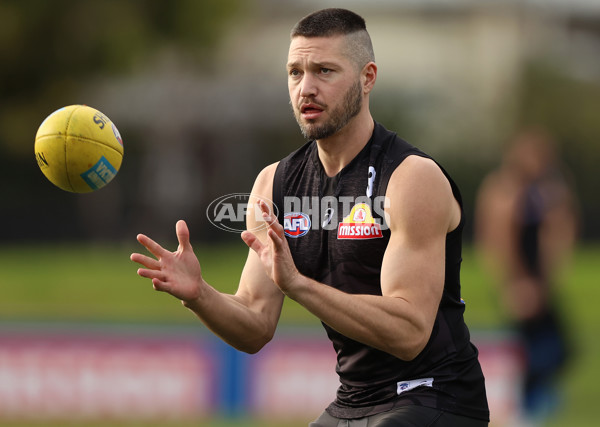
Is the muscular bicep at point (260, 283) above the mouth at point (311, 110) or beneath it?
beneath

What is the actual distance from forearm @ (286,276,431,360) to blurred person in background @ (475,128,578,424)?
22.8 ft

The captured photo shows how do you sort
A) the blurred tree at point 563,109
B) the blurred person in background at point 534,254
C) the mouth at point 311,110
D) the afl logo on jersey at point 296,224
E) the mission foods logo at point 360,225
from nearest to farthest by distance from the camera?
the mission foods logo at point 360,225
the mouth at point 311,110
the afl logo on jersey at point 296,224
the blurred person in background at point 534,254
the blurred tree at point 563,109

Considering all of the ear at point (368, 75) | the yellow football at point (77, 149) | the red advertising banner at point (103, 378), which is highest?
the ear at point (368, 75)

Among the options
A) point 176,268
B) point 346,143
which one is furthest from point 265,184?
point 176,268

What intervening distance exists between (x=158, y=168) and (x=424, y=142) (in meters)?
10.9

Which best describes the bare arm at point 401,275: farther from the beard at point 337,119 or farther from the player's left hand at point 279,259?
the beard at point 337,119

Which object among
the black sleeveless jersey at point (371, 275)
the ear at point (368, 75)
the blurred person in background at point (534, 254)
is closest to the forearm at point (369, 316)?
the black sleeveless jersey at point (371, 275)

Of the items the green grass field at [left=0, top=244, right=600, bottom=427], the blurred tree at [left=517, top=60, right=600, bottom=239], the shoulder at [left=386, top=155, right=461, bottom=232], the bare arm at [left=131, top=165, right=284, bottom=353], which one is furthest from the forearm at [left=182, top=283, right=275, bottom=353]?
the blurred tree at [left=517, top=60, right=600, bottom=239]

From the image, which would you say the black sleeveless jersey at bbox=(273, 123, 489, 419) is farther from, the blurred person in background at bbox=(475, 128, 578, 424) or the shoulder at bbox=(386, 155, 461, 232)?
the blurred person in background at bbox=(475, 128, 578, 424)

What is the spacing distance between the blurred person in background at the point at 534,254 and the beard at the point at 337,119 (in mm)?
6821

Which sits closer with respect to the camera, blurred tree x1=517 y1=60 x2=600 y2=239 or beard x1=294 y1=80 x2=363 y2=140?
beard x1=294 y1=80 x2=363 y2=140

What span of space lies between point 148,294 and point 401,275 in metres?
17.2

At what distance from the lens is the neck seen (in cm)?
526

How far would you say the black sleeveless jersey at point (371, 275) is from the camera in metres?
4.98
